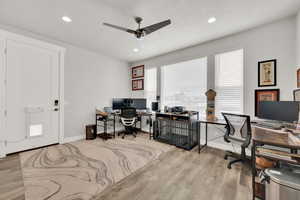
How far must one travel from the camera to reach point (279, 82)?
2.38 m

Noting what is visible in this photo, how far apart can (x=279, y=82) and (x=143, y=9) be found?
2.84 m

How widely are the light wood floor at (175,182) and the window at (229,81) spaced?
1239 millimetres

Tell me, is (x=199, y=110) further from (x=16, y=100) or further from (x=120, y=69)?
(x=16, y=100)

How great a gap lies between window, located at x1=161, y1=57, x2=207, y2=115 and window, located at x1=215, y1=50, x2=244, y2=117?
35 centimetres

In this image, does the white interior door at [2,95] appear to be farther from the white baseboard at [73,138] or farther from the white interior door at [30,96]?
the white baseboard at [73,138]

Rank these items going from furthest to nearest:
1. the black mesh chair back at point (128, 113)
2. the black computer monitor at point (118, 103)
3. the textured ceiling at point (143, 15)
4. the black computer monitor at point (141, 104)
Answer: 1. the black computer monitor at point (141, 104)
2. the black computer monitor at point (118, 103)
3. the black mesh chair back at point (128, 113)
4. the textured ceiling at point (143, 15)

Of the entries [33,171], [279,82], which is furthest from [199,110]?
[33,171]

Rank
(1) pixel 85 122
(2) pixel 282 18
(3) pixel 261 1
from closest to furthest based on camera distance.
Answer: (3) pixel 261 1 → (2) pixel 282 18 → (1) pixel 85 122

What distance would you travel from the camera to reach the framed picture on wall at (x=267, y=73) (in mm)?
2424

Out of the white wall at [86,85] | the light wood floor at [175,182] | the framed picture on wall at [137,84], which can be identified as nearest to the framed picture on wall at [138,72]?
the framed picture on wall at [137,84]

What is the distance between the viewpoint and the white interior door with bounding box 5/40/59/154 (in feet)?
8.73

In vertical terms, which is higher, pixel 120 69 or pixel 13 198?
pixel 120 69

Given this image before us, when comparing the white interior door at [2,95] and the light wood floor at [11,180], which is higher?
the white interior door at [2,95]

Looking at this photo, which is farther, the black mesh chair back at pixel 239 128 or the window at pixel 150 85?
the window at pixel 150 85
